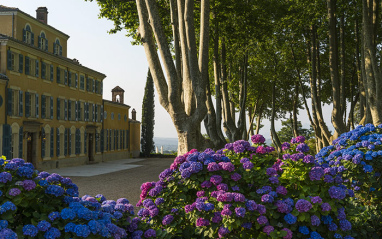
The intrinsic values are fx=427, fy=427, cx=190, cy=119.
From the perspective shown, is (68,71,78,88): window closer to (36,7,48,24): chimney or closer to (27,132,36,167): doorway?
(36,7,48,24): chimney

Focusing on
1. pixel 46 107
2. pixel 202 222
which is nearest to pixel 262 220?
pixel 202 222

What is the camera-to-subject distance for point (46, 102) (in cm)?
3177

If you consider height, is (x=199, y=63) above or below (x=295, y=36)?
below

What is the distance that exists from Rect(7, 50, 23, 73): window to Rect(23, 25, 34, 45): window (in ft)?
15.3

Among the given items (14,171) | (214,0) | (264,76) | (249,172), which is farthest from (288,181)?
(264,76)

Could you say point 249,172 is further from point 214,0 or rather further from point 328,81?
point 328,81

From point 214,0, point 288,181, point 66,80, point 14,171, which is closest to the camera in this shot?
point 14,171

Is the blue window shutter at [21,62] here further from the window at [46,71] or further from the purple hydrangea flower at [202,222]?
the purple hydrangea flower at [202,222]

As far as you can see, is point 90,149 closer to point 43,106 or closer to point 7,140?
point 43,106

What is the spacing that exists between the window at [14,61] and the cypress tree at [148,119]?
77.2 ft

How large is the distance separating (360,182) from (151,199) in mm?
3928

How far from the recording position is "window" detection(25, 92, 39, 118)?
93.1 feet

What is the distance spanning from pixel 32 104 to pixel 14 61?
144 inches

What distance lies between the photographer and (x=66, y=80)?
34.7m
